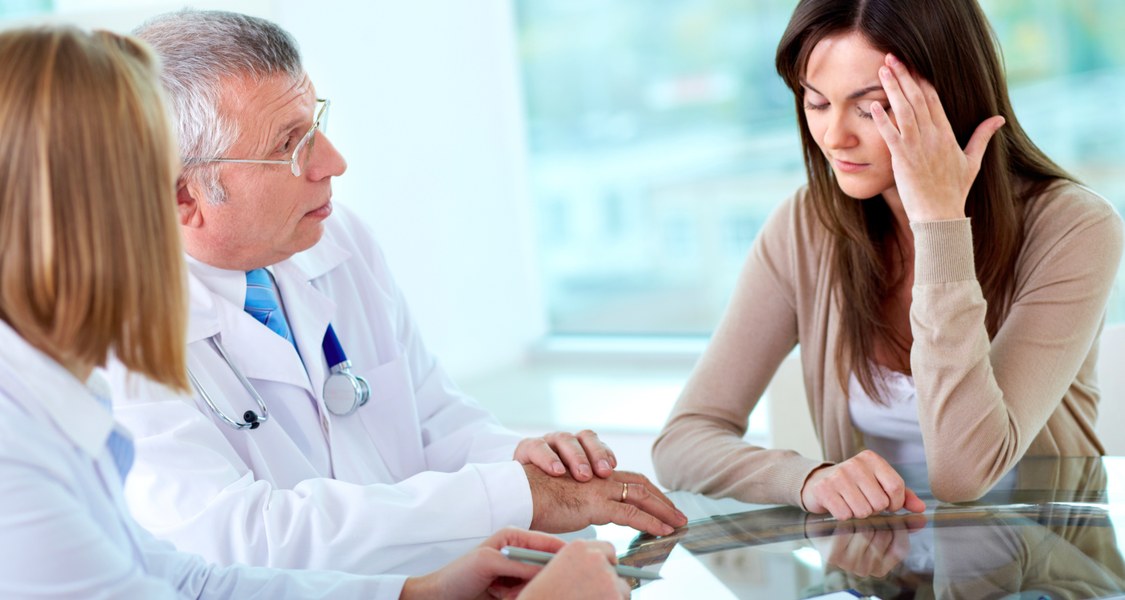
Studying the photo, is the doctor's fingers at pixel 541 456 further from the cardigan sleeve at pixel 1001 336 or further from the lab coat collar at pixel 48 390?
the lab coat collar at pixel 48 390

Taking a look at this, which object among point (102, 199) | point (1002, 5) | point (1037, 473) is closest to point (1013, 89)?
point (1002, 5)

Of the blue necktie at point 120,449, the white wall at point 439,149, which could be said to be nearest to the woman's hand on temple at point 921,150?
the blue necktie at point 120,449

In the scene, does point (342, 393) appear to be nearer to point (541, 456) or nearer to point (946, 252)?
point (541, 456)

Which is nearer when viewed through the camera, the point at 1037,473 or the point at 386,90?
the point at 1037,473

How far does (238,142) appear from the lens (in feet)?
5.55

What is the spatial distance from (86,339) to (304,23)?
2550 millimetres

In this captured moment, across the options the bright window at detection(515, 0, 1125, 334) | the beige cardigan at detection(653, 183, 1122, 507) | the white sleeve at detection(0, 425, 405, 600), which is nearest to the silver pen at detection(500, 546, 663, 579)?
the white sleeve at detection(0, 425, 405, 600)

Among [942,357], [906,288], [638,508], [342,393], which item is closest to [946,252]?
[942,357]

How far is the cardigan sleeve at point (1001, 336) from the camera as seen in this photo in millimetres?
1605

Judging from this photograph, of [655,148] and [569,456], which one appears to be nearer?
[569,456]

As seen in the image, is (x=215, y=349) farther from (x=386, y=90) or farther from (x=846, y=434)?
(x=386, y=90)

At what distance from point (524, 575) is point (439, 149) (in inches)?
102

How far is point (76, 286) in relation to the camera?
38.7 inches

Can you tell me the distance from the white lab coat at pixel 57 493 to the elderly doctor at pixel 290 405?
1.31 feet
